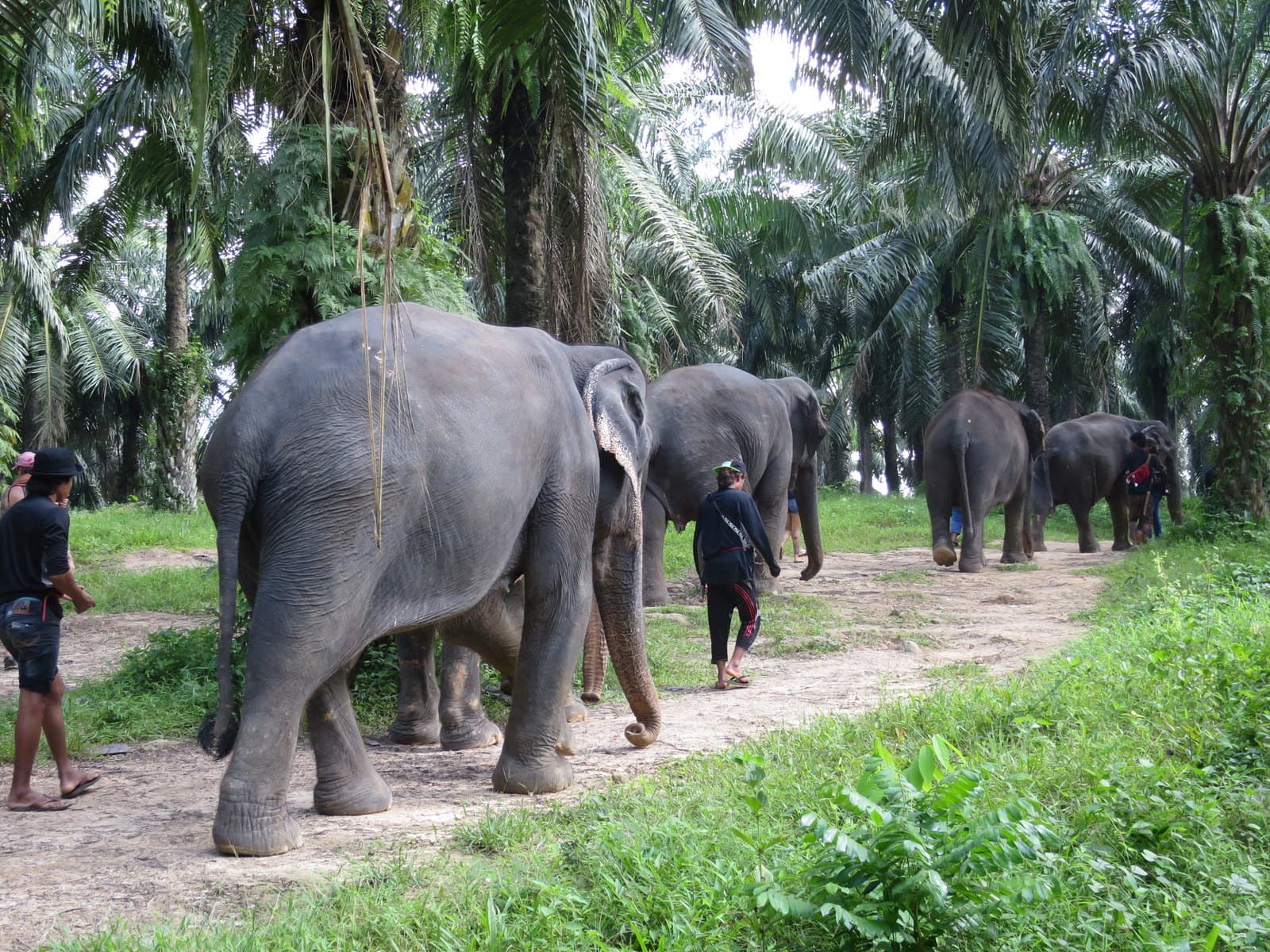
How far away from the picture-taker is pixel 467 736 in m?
6.27

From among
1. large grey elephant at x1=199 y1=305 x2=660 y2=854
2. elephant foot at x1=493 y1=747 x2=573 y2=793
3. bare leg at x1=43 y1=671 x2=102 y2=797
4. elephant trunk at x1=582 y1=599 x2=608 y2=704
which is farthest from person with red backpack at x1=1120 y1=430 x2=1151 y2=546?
bare leg at x1=43 y1=671 x2=102 y2=797

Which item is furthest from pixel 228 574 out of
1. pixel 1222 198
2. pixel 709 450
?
pixel 1222 198

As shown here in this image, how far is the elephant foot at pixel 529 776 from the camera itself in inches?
204

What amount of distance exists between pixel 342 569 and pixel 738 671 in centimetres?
392

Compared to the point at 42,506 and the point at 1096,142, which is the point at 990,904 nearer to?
the point at 42,506

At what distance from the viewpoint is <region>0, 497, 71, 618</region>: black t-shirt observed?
514 centimetres

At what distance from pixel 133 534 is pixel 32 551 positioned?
11697mm

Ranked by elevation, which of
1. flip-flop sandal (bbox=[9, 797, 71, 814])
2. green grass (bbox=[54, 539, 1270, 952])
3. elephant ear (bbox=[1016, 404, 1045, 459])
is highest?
elephant ear (bbox=[1016, 404, 1045, 459])

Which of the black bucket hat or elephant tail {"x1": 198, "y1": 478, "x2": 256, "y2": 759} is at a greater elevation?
the black bucket hat

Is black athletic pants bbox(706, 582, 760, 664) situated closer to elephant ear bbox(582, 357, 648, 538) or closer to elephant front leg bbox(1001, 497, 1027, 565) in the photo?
elephant ear bbox(582, 357, 648, 538)

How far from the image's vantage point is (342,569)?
4.33 metres

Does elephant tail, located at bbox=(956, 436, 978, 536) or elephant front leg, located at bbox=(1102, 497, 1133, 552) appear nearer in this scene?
elephant tail, located at bbox=(956, 436, 978, 536)

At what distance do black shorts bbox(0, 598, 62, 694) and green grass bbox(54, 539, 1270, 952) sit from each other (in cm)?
206

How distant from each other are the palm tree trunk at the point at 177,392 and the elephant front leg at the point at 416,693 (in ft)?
46.3
